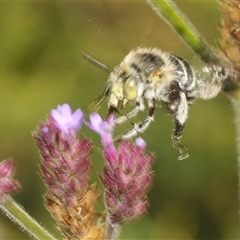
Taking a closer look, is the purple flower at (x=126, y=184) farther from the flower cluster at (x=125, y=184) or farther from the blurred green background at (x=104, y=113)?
the blurred green background at (x=104, y=113)

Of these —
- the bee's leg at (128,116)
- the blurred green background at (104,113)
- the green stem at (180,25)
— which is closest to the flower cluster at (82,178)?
the bee's leg at (128,116)

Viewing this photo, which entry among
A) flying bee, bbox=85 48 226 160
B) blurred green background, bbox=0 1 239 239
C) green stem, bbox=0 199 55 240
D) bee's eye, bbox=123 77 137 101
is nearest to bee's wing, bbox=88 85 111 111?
flying bee, bbox=85 48 226 160

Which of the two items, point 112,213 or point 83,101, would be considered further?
point 83,101

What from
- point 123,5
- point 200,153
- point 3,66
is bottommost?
point 200,153

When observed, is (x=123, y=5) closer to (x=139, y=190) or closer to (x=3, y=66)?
(x=3, y=66)

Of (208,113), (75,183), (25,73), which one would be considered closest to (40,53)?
(25,73)

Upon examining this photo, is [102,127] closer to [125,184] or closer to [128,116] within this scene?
[128,116]
